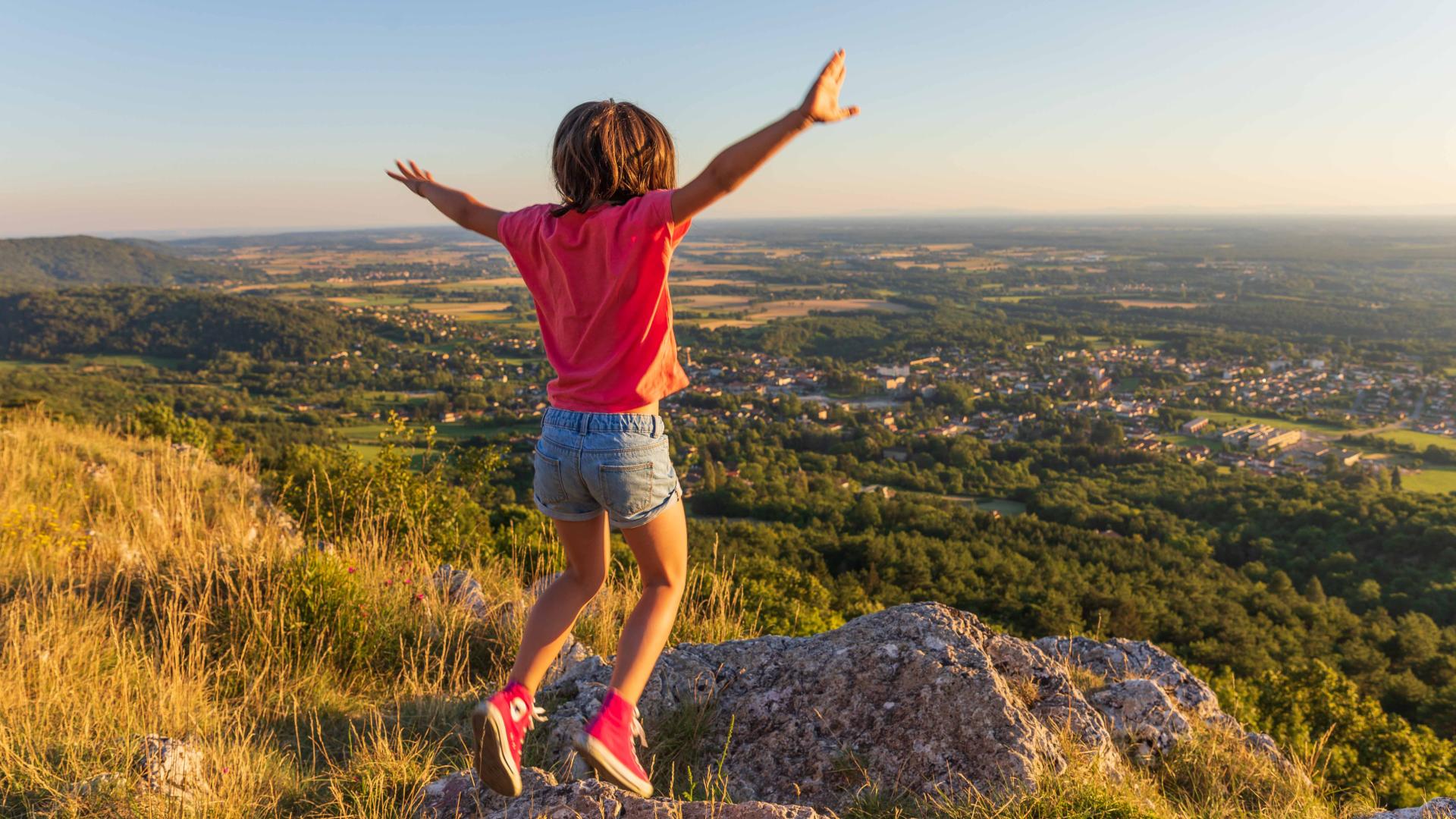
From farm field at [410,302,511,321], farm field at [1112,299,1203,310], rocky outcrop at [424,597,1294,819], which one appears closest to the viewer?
rocky outcrop at [424,597,1294,819]

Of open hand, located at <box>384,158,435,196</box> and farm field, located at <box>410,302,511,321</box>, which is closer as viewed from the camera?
open hand, located at <box>384,158,435,196</box>

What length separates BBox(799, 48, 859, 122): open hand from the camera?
5.23 feet

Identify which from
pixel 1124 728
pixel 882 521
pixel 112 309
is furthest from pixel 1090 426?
pixel 112 309

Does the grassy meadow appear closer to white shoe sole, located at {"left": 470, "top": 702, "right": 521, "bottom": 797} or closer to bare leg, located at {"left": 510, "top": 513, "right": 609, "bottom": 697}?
white shoe sole, located at {"left": 470, "top": 702, "right": 521, "bottom": 797}

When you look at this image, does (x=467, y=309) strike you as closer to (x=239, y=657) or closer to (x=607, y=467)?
(x=239, y=657)

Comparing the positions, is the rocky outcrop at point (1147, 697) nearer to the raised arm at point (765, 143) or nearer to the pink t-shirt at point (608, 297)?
the pink t-shirt at point (608, 297)

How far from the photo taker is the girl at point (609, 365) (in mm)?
1849

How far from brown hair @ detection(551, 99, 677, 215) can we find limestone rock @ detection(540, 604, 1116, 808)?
165 centimetres

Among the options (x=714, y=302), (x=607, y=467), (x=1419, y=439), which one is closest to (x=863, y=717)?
(x=607, y=467)

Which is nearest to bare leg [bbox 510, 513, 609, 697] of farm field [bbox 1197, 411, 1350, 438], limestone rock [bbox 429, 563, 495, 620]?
limestone rock [bbox 429, 563, 495, 620]

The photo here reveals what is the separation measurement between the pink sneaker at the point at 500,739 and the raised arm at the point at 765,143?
1.39 m

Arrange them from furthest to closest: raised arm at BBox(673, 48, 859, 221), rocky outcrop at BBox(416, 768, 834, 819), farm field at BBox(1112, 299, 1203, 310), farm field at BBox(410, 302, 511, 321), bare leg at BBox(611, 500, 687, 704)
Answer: farm field at BBox(1112, 299, 1203, 310), farm field at BBox(410, 302, 511, 321), bare leg at BBox(611, 500, 687, 704), rocky outcrop at BBox(416, 768, 834, 819), raised arm at BBox(673, 48, 859, 221)

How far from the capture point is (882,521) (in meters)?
25.1

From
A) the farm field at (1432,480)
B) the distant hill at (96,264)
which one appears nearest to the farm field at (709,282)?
the distant hill at (96,264)
